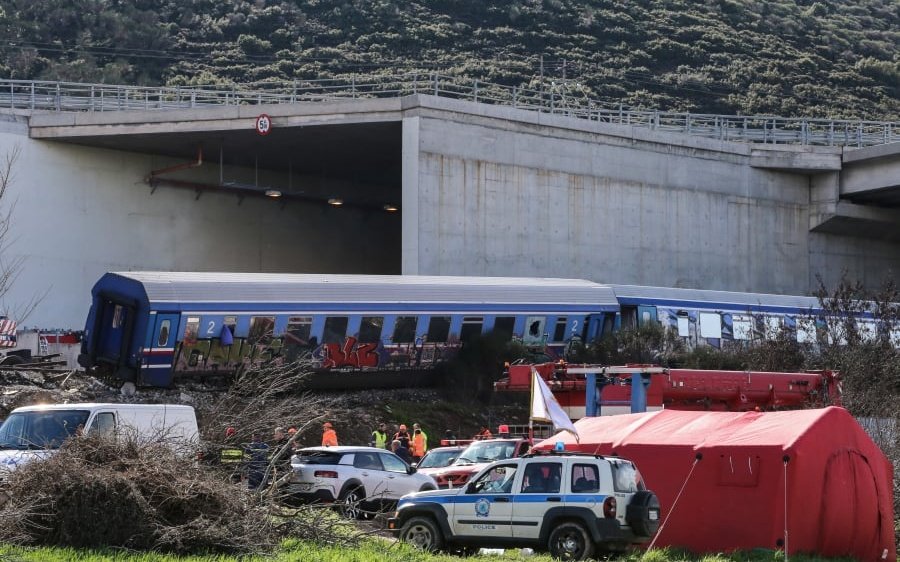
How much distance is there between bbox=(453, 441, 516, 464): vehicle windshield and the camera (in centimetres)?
2169

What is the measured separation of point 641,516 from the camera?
15781 millimetres

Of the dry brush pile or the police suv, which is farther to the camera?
the police suv

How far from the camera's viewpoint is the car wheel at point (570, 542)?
15750 millimetres

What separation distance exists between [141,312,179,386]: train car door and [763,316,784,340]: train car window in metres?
16.5

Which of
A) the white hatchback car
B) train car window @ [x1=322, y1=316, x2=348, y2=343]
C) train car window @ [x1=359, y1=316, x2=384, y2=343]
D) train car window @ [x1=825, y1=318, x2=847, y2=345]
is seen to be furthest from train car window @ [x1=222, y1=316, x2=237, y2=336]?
train car window @ [x1=825, y1=318, x2=847, y2=345]

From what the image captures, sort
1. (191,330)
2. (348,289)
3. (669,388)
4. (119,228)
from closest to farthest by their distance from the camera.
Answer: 1. (669,388)
2. (191,330)
3. (348,289)
4. (119,228)

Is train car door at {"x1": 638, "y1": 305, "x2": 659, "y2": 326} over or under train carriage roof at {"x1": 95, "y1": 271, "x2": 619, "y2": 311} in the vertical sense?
under

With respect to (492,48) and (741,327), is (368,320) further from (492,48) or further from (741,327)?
(492,48)

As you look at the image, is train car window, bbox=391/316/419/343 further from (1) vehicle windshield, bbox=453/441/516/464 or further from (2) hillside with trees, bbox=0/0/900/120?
(2) hillside with trees, bbox=0/0/900/120

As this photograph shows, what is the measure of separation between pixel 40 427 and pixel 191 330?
14856 mm

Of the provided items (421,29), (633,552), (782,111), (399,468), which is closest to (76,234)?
(399,468)

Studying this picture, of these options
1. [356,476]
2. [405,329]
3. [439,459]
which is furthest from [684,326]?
[356,476]

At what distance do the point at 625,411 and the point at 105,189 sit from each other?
2826 cm

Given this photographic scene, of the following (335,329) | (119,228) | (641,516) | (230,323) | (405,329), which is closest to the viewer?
(641,516)
